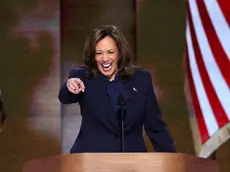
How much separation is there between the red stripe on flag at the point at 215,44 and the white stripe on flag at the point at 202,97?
136 mm

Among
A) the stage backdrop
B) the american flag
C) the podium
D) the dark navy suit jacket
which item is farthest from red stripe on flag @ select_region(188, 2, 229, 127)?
the podium

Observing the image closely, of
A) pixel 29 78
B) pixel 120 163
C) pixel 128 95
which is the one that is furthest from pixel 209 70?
pixel 120 163

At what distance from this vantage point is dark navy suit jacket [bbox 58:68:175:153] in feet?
5.78

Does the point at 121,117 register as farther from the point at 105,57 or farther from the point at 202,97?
Answer: the point at 202,97

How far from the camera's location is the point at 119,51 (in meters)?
1.82

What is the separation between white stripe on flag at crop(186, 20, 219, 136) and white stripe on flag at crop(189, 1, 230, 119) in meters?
0.07

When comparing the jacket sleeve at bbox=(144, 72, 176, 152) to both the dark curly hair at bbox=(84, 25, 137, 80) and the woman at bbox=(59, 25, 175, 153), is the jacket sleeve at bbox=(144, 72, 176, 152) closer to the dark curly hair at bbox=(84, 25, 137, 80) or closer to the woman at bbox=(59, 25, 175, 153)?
the woman at bbox=(59, 25, 175, 153)

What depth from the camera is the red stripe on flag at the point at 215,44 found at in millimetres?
2770

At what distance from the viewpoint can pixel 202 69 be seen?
2.89 meters

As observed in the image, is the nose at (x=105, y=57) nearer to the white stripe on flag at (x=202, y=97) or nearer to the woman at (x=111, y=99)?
the woman at (x=111, y=99)

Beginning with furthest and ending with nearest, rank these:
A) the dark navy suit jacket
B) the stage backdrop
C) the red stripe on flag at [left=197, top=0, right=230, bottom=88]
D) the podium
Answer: the stage backdrop
the red stripe on flag at [left=197, top=0, right=230, bottom=88]
the dark navy suit jacket
the podium

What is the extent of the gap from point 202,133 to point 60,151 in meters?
0.83

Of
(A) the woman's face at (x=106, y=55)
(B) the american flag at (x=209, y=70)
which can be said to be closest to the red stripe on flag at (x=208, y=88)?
(B) the american flag at (x=209, y=70)

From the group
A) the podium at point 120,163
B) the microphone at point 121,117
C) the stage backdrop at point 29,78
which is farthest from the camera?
the stage backdrop at point 29,78
